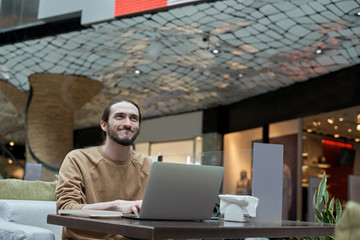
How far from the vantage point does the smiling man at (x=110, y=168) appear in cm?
185

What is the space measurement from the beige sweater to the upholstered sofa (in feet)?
1.09

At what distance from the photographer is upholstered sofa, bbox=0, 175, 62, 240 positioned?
80.7 inches

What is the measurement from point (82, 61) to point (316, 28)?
434cm

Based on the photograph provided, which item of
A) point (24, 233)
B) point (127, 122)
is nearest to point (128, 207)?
point (127, 122)

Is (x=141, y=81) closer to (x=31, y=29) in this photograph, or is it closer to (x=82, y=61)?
(x=82, y=61)

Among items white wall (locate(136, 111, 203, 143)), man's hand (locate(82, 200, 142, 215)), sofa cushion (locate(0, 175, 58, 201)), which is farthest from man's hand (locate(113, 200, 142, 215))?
white wall (locate(136, 111, 203, 143))

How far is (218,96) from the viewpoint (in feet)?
34.1

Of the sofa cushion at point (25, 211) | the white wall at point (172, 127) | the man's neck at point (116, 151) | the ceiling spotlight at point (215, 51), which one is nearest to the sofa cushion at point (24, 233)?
the sofa cushion at point (25, 211)

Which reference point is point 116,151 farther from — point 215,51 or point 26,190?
point 215,51

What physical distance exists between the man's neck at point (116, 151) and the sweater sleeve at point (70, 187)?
0.47 ft

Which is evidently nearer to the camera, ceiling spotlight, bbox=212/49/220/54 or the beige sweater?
the beige sweater

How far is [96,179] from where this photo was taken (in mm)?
1917

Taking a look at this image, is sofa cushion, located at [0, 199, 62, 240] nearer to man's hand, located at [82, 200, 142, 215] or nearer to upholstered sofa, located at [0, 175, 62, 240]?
upholstered sofa, located at [0, 175, 62, 240]

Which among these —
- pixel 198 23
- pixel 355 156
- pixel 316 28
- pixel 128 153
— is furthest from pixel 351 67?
pixel 128 153
